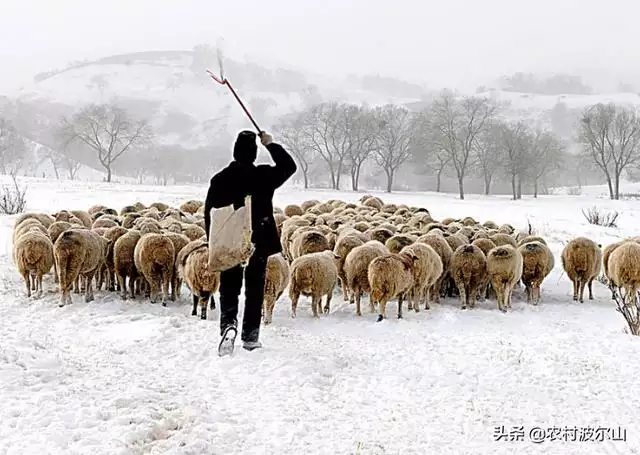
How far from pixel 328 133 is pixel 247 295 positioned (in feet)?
194

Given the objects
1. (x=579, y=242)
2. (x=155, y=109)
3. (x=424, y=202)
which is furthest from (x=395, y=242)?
(x=155, y=109)

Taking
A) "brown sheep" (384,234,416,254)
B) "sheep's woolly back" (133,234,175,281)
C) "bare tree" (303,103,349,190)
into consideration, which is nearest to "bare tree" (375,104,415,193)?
"bare tree" (303,103,349,190)

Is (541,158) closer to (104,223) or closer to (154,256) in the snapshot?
(104,223)

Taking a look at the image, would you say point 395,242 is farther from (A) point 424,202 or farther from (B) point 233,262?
(A) point 424,202

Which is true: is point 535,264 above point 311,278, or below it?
below

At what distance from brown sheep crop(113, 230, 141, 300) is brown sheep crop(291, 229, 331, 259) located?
10.4 ft

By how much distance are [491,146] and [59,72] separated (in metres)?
180

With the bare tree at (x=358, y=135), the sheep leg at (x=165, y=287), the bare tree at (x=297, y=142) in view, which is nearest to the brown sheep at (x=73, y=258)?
the sheep leg at (x=165, y=287)

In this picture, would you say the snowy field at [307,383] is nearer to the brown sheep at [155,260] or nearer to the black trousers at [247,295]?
the black trousers at [247,295]

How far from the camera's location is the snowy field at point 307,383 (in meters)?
4.45

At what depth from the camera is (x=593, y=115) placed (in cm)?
5572

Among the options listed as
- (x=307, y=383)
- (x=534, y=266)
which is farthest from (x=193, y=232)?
(x=534, y=266)

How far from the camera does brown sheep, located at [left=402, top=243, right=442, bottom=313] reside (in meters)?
9.49

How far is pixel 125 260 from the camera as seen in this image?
9.71 meters
